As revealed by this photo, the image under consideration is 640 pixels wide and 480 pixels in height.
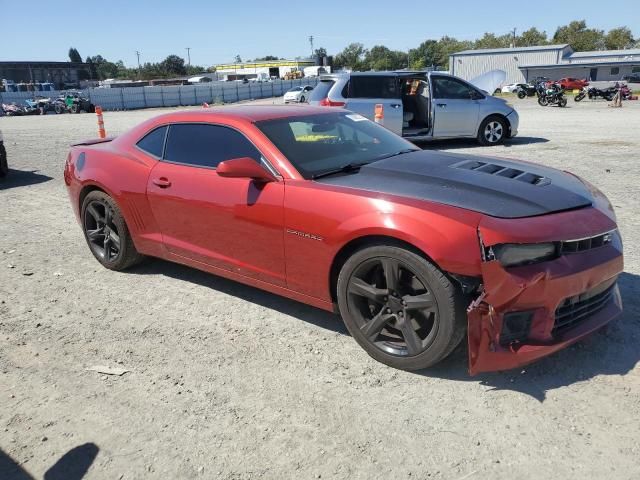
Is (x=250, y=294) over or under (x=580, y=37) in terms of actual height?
under

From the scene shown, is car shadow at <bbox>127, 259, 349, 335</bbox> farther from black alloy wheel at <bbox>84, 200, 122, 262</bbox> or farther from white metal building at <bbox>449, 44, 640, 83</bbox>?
white metal building at <bbox>449, 44, 640, 83</bbox>

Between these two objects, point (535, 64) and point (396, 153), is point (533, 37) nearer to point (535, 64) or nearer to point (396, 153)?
point (535, 64)

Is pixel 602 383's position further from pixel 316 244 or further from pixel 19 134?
pixel 19 134

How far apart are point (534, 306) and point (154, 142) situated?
10.6ft

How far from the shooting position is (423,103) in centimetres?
1179

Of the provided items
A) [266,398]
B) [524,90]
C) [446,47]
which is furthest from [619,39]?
[266,398]

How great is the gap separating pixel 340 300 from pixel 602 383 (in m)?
1.52

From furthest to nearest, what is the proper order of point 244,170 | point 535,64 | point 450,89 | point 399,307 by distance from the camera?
point 535,64 → point 450,89 → point 244,170 → point 399,307

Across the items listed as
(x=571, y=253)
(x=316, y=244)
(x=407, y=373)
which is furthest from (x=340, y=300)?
(x=571, y=253)

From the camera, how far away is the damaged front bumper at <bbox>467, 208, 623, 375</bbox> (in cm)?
264

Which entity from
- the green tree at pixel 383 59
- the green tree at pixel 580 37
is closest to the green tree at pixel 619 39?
the green tree at pixel 580 37

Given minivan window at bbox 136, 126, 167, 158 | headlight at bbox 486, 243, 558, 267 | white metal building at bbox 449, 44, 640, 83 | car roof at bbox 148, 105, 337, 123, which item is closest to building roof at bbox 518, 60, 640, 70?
white metal building at bbox 449, 44, 640, 83

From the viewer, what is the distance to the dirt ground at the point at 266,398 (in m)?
2.39

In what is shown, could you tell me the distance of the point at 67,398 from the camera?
2.96 m
